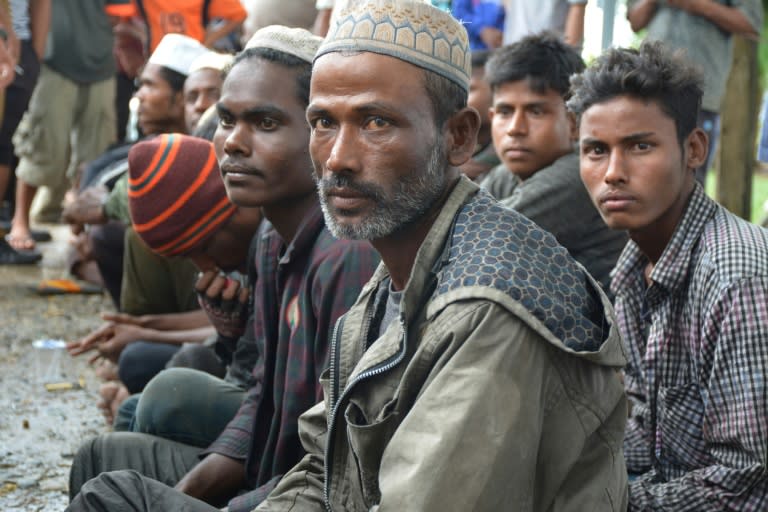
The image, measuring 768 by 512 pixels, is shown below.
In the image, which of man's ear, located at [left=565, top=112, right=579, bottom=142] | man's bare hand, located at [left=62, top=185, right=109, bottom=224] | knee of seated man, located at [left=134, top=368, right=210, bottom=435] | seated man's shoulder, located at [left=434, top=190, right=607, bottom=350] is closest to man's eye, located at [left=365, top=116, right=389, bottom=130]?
seated man's shoulder, located at [left=434, top=190, right=607, bottom=350]

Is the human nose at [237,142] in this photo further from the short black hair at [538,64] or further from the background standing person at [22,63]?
the background standing person at [22,63]

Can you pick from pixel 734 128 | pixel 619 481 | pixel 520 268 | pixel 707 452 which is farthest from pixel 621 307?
pixel 734 128

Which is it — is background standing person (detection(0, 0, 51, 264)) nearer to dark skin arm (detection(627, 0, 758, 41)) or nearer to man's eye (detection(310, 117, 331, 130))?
dark skin arm (detection(627, 0, 758, 41))

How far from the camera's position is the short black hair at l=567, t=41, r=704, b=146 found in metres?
3.03

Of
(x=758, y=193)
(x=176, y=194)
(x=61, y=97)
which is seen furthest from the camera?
(x=758, y=193)

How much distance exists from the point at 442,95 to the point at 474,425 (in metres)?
0.79

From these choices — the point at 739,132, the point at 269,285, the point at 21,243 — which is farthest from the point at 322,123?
the point at 21,243

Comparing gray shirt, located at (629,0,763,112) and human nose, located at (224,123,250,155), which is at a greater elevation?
gray shirt, located at (629,0,763,112)

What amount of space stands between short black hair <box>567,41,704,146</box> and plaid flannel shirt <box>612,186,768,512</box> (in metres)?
0.38

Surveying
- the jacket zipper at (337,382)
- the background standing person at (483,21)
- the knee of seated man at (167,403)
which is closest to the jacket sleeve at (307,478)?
the jacket zipper at (337,382)

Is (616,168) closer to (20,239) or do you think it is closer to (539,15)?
(539,15)

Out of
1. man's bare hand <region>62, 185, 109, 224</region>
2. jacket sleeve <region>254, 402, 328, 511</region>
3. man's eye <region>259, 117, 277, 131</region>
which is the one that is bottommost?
jacket sleeve <region>254, 402, 328, 511</region>

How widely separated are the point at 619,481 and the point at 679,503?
0.54m

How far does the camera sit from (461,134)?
7.39ft
